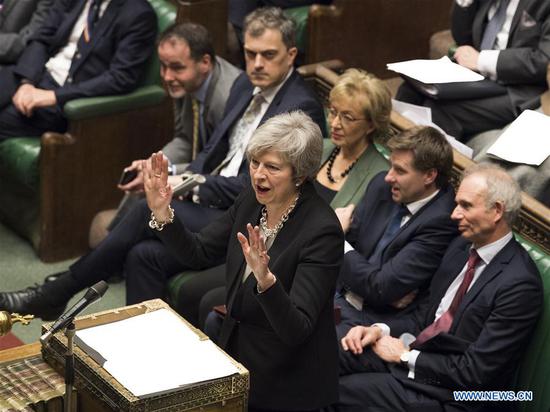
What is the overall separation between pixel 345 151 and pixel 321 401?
1.20 meters

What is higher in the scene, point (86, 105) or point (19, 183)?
point (86, 105)

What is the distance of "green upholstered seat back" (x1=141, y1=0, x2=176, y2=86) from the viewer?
16.6 ft

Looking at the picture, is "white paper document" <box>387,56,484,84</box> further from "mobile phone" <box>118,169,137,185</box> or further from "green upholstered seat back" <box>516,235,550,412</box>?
"mobile phone" <box>118,169,137,185</box>

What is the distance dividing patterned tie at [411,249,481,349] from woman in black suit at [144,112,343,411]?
0.44m

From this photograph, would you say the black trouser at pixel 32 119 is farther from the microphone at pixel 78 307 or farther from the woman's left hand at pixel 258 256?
the microphone at pixel 78 307

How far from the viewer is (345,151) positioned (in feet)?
13.6

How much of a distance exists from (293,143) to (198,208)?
1220mm

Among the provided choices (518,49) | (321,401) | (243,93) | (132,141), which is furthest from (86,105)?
(321,401)

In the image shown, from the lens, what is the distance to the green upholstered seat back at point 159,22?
16.6 feet

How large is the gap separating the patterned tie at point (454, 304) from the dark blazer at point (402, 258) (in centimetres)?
19

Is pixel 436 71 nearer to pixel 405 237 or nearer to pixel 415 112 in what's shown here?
pixel 415 112

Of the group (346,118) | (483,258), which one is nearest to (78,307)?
(483,258)

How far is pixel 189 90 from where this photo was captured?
4.67 meters

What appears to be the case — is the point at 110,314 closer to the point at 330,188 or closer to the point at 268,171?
the point at 268,171
